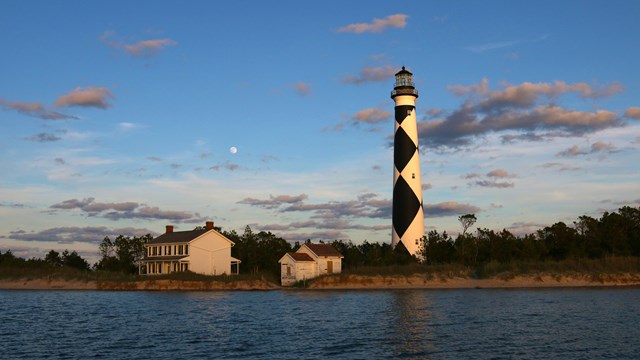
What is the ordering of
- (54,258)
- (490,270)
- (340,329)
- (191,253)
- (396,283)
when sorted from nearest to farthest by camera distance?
(340,329)
(490,270)
(396,283)
(191,253)
(54,258)

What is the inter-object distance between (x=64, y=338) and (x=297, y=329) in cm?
1162

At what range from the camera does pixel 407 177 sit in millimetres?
73125

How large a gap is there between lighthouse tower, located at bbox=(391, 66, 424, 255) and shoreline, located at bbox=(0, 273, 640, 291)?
14.0 ft

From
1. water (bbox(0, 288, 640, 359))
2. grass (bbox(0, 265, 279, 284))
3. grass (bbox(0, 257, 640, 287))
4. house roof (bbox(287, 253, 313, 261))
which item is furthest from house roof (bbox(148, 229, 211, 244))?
water (bbox(0, 288, 640, 359))

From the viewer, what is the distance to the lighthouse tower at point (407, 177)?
7306 cm

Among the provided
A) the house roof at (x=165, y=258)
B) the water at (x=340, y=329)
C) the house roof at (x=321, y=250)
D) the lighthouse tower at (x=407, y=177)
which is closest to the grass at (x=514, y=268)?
the lighthouse tower at (x=407, y=177)

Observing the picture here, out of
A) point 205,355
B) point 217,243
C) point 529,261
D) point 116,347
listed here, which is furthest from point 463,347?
point 217,243

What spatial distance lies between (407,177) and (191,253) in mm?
26880

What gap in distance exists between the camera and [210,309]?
49.4 meters

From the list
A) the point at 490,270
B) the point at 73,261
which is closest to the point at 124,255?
the point at 73,261

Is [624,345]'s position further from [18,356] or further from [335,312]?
[18,356]

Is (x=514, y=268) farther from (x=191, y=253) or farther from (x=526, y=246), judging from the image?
(x=191, y=253)

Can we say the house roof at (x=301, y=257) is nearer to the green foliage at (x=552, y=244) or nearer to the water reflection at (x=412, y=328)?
the green foliage at (x=552, y=244)

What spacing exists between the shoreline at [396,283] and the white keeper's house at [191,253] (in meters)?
3.48
